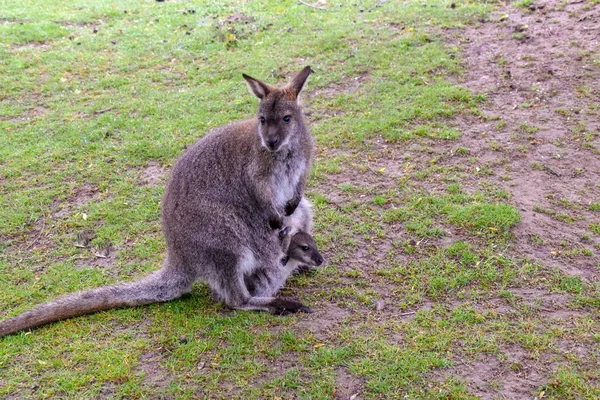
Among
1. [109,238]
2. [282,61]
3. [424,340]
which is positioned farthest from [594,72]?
[109,238]

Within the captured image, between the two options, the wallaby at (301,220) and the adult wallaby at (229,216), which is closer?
the adult wallaby at (229,216)

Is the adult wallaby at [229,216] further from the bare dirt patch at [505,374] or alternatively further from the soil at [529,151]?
the bare dirt patch at [505,374]

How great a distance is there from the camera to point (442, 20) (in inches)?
320

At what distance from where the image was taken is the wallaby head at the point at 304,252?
400 centimetres

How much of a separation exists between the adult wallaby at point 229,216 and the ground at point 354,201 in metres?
0.14

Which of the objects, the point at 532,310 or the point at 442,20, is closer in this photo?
the point at 532,310

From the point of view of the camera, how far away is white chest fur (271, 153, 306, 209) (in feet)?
12.7

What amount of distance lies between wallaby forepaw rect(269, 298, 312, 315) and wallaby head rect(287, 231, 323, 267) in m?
0.36

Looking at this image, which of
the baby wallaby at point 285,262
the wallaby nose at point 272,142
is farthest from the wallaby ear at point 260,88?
the baby wallaby at point 285,262

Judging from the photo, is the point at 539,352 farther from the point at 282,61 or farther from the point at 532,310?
the point at 282,61

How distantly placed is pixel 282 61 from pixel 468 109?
9.54ft

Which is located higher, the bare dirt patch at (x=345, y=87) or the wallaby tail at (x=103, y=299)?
the bare dirt patch at (x=345, y=87)

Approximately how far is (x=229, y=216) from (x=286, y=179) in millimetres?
504

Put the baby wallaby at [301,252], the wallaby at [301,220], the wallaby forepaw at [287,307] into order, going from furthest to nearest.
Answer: the wallaby at [301,220]
the baby wallaby at [301,252]
the wallaby forepaw at [287,307]
